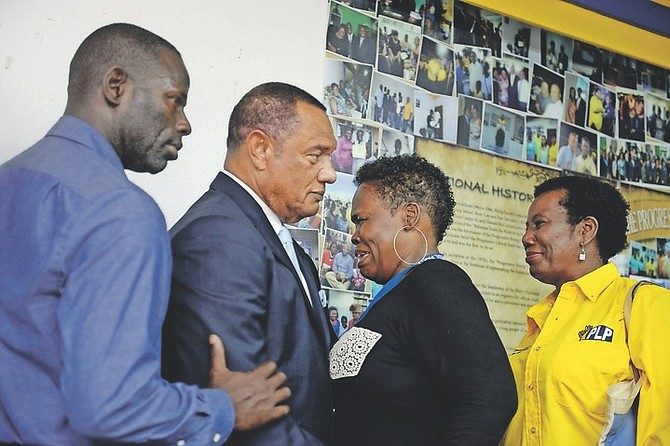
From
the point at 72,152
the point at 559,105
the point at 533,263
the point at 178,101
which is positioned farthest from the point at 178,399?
the point at 559,105

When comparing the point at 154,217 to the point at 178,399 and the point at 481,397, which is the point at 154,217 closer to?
the point at 178,399

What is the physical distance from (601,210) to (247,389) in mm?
1756

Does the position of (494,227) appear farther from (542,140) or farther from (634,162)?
(634,162)

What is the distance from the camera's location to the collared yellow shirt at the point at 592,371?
2.67 metres

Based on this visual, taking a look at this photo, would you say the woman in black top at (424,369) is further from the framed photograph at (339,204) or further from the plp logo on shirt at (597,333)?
the framed photograph at (339,204)

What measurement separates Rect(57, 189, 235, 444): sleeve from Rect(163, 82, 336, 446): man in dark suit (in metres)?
0.19

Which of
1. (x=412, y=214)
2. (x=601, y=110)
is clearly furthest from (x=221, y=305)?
(x=601, y=110)

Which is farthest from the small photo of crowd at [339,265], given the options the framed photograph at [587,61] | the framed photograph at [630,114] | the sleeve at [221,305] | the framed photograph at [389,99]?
the framed photograph at [630,114]

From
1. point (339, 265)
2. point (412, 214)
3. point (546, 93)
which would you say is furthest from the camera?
point (546, 93)

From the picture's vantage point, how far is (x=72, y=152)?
5.67 feet

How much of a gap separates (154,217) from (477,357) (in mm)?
960

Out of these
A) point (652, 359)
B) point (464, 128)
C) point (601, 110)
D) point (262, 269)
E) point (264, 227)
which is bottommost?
point (652, 359)

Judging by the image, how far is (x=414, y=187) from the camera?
2.66m

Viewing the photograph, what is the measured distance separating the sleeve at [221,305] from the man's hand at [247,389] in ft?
0.09
